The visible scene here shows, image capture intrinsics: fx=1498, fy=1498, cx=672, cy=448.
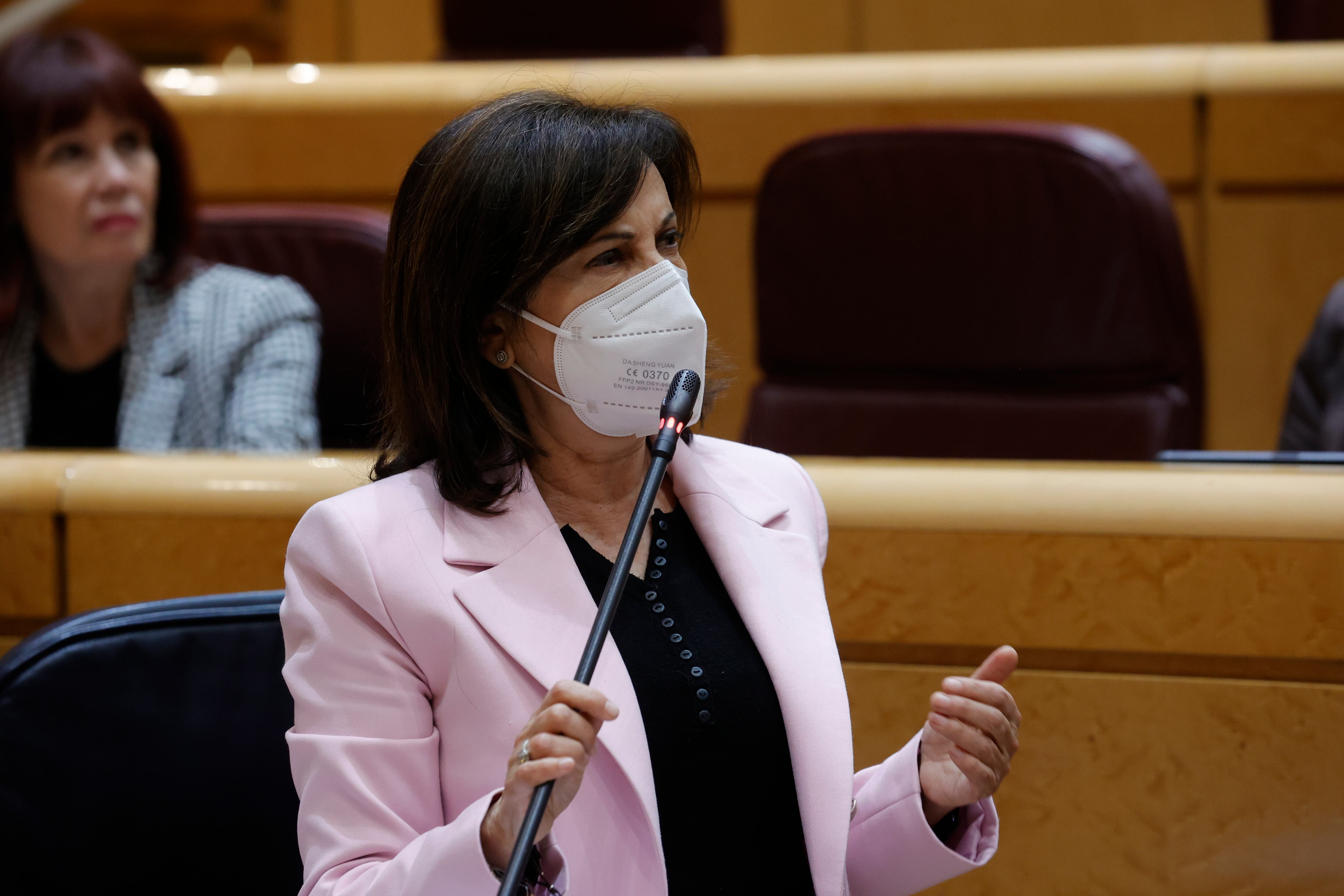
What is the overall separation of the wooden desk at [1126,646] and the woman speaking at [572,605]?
0.11 metres

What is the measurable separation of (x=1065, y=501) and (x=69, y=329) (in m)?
0.89

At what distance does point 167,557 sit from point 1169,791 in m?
0.52

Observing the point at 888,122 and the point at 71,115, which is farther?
the point at 888,122

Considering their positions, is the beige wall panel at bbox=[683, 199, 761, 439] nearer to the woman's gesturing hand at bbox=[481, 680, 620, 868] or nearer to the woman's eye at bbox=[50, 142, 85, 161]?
the woman's eye at bbox=[50, 142, 85, 161]

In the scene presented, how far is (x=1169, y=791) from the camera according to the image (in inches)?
26.8

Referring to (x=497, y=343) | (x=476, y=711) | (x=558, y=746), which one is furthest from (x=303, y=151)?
(x=558, y=746)

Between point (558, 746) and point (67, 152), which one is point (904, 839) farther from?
point (67, 152)

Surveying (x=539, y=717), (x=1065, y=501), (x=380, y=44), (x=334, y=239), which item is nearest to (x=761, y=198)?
(x=334, y=239)

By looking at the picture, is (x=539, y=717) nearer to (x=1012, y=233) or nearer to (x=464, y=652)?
(x=464, y=652)

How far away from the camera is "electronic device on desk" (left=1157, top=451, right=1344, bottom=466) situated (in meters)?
0.76

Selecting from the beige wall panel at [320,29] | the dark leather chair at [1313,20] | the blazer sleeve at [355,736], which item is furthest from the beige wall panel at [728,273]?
the beige wall panel at [320,29]

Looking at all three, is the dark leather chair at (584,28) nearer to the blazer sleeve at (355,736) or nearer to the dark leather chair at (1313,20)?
the dark leather chair at (1313,20)

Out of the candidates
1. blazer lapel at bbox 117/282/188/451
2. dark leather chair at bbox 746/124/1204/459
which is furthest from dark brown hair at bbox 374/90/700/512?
blazer lapel at bbox 117/282/188/451

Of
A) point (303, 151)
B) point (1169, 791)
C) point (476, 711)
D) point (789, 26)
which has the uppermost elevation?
point (789, 26)
